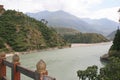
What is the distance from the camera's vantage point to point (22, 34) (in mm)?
98062

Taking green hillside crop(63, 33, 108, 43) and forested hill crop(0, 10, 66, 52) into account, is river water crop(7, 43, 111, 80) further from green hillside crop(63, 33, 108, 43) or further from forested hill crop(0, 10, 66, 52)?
green hillside crop(63, 33, 108, 43)

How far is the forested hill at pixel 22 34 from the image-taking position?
90.4m

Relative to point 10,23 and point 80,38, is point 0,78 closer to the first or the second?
point 10,23

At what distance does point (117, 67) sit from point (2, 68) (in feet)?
37.3

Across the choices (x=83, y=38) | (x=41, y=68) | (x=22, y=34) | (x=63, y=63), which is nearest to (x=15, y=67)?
(x=41, y=68)

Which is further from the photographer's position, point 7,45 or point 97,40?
point 97,40

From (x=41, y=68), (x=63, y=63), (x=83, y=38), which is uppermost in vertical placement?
(x=41, y=68)

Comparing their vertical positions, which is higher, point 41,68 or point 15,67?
point 41,68

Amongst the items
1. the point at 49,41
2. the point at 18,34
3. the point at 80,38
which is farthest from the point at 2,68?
the point at 80,38

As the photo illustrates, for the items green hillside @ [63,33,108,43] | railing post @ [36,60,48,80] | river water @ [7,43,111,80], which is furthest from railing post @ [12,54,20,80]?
green hillside @ [63,33,108,43]

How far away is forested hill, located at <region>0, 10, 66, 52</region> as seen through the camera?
90.4 metres

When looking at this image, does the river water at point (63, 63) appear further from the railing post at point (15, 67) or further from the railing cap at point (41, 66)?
the railing cap at point (41, 66)

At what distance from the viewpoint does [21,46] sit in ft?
293

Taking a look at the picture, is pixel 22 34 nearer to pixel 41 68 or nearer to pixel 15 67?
pixel 15 67
